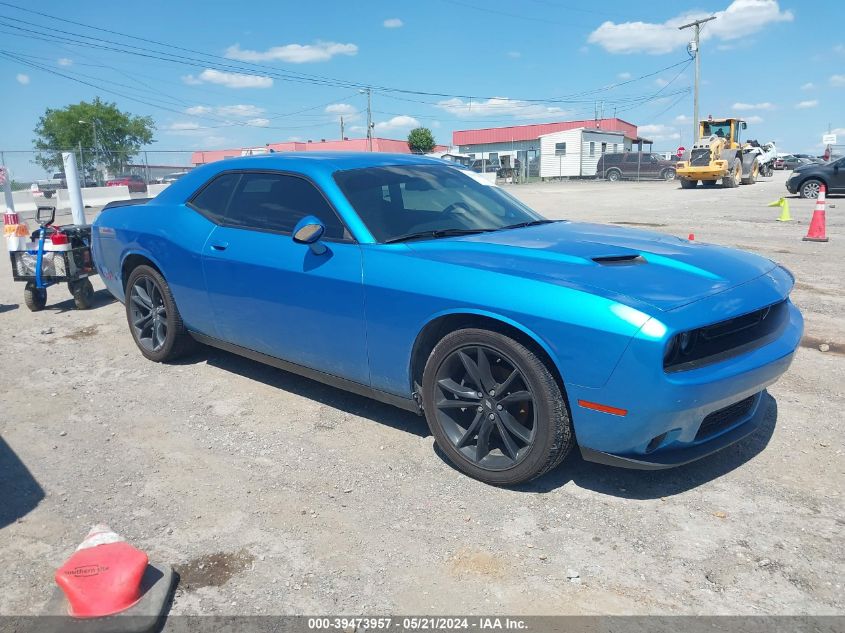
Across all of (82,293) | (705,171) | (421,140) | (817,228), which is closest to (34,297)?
(82,293)

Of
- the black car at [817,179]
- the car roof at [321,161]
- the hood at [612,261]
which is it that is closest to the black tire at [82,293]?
the car roof at [321,161]

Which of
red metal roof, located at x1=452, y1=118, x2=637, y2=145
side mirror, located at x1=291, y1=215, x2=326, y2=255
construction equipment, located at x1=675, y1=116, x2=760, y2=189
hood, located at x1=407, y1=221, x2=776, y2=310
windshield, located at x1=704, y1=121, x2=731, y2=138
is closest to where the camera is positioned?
hood, located at x1=407, y1=221, x2=776, y2=310

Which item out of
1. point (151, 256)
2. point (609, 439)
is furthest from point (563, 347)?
point (151, 256)

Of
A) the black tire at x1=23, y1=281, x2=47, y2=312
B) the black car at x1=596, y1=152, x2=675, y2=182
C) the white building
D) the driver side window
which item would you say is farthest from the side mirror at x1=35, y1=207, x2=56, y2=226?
the white building

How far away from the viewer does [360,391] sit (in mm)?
3715

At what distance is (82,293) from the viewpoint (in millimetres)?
7199

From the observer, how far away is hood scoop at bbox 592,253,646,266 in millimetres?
3199

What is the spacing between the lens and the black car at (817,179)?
19250 mm

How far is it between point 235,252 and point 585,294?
2340mm

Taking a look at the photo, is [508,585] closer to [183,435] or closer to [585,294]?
[585,294]

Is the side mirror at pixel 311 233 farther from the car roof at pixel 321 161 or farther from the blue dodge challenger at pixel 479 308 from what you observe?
the car roof at pixel 321 161

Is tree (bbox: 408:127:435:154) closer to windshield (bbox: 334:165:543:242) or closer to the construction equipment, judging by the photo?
the construction equipment

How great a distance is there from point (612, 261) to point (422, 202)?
128 centimetres

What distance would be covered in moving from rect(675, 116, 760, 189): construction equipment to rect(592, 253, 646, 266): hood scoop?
26333 millimetres
